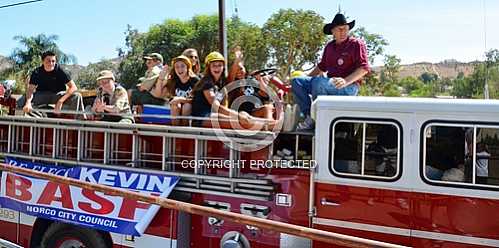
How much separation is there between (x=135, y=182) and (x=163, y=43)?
34213mm

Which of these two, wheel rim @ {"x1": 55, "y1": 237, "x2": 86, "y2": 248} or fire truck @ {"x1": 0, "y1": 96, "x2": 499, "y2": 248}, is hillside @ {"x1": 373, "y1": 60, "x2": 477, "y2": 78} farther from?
wheel rim @ {"x1": 55, "y1": 237, "x2": 86, "y2": 248}

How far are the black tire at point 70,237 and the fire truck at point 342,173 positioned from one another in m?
0.02

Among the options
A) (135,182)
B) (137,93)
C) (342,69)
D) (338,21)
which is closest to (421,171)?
(342,69)

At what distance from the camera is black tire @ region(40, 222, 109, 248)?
6.00 metres

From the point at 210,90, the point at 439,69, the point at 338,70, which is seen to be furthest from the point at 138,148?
the point at 439,69

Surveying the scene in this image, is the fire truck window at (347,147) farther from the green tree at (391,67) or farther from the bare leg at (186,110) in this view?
the green tree at (391,67)

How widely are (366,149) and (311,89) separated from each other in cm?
107

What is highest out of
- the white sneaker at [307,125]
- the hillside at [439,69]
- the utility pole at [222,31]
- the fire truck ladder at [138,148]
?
the hillside at [439,69]

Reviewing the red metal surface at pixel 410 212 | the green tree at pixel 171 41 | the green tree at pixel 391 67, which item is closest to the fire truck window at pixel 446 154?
the red metal surface at pixel 410 212

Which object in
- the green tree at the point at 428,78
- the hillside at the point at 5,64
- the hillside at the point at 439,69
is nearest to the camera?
the hillside at the point at 5,64

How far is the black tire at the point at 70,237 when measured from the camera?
600 centimetres

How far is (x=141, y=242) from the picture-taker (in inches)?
227

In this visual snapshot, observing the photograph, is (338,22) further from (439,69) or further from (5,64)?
(439,69)

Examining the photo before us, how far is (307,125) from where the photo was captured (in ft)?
17.3
